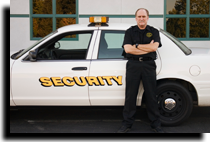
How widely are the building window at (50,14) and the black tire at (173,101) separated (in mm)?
5927

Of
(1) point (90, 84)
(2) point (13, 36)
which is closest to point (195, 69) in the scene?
(1) point (90, 84)

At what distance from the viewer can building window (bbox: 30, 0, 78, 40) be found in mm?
10164

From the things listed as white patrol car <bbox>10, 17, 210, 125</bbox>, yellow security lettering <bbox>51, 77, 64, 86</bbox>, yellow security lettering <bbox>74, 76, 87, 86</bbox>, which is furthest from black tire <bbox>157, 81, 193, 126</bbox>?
yellow security lettering <bbox>51, 77, 64, 86</bbox>

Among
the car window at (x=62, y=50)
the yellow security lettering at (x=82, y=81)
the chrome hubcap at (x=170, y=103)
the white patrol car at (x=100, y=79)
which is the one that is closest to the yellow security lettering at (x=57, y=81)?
the white patrol car at (x=100, y=79)

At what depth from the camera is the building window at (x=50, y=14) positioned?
33.3 ft

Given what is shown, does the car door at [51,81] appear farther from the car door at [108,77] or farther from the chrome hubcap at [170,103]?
the chrome hubcap at [170,103]

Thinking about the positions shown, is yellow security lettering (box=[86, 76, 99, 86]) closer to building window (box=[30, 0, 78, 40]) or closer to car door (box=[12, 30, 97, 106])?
car door (box=[12, 30, 97, 106])

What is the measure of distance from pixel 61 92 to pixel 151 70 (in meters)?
1.43

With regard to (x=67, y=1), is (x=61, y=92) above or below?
below

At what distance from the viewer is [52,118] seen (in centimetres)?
558

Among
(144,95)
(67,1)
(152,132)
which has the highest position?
(67,1)
